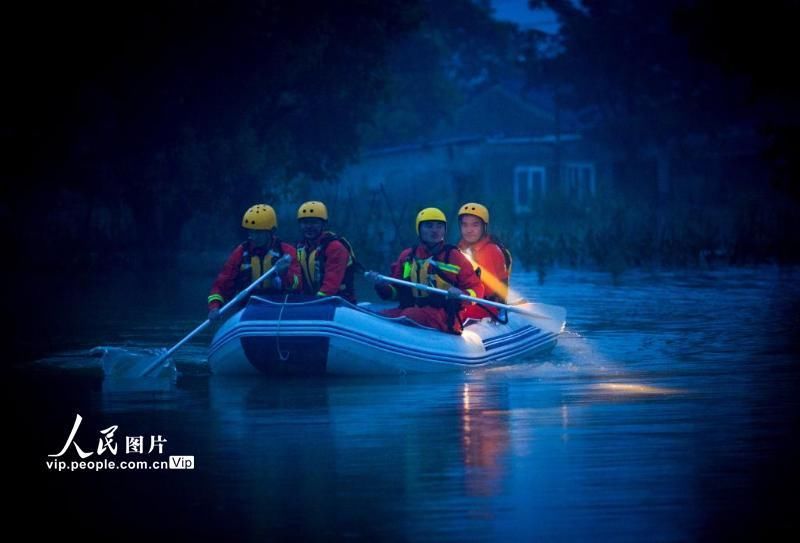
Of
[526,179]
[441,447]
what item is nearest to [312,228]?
[441,447]

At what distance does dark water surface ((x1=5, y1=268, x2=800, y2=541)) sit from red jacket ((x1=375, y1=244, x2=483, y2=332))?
0.71 m

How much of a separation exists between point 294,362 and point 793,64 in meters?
18.5

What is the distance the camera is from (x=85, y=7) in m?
31.2

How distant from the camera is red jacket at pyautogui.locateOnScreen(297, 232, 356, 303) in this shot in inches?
630

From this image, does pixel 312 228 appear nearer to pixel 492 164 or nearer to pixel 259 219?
pixel 259 219

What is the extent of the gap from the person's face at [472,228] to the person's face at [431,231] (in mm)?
1234

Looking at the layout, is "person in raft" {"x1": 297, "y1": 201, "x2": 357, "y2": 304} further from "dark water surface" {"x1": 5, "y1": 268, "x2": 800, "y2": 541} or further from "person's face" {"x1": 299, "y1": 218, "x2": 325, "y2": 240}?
"dark water surface" {"x1": 5, "y1": 268, "x2": 800, "y2": 541}

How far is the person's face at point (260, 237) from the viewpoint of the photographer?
16034mm

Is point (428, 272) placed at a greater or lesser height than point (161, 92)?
lesser

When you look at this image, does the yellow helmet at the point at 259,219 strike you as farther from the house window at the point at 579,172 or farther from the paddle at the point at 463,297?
the house window at the point at 579,172

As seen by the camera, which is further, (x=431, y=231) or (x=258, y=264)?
(x=258, y=264)

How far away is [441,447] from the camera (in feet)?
36.3

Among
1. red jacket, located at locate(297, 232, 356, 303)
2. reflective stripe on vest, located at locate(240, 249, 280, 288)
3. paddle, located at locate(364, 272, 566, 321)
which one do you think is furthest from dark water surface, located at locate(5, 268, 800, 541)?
red jacket, located at locate(297, 232, 356, 303)

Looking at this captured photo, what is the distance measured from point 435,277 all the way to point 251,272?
1828 mm
